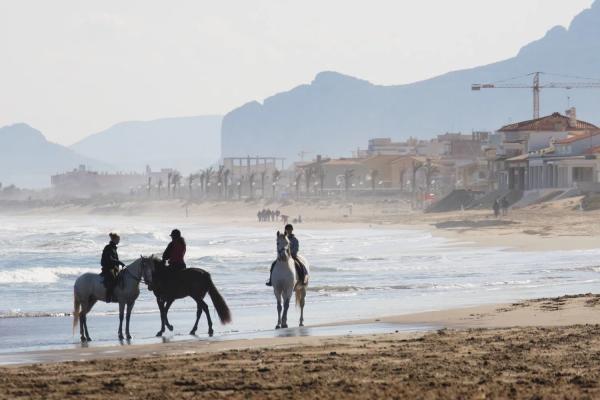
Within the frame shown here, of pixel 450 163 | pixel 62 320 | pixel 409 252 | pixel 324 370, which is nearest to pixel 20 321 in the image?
pixel 62 320

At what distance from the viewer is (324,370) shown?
48.8ft

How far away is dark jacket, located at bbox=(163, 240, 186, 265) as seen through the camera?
909 inches

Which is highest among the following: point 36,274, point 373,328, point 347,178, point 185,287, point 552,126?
point 552,126

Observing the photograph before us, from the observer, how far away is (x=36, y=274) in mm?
40844

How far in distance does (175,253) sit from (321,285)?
453 inches

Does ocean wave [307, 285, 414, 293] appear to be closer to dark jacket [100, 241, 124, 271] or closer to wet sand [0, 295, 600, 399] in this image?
dark jacket [100, 241, 124, 271]

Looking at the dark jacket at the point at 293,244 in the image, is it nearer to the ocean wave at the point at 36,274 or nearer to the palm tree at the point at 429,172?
the ocean wave at the point at 36,274

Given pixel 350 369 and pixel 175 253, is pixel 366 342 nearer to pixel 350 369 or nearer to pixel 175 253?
pixel 350 369

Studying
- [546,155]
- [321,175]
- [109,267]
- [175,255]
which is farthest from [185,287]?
[321,175]

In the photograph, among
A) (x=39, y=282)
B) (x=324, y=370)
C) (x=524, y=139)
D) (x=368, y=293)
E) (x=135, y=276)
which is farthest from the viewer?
(x=524, y=139)

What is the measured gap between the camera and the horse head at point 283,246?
2303 centimetres

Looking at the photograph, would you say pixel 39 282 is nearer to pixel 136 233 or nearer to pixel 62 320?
pixel 62 320

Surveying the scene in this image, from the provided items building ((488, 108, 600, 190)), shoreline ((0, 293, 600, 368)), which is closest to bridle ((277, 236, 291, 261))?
shoreline ((0, 293, 600, 368))

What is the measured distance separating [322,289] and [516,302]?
23.7 feet
